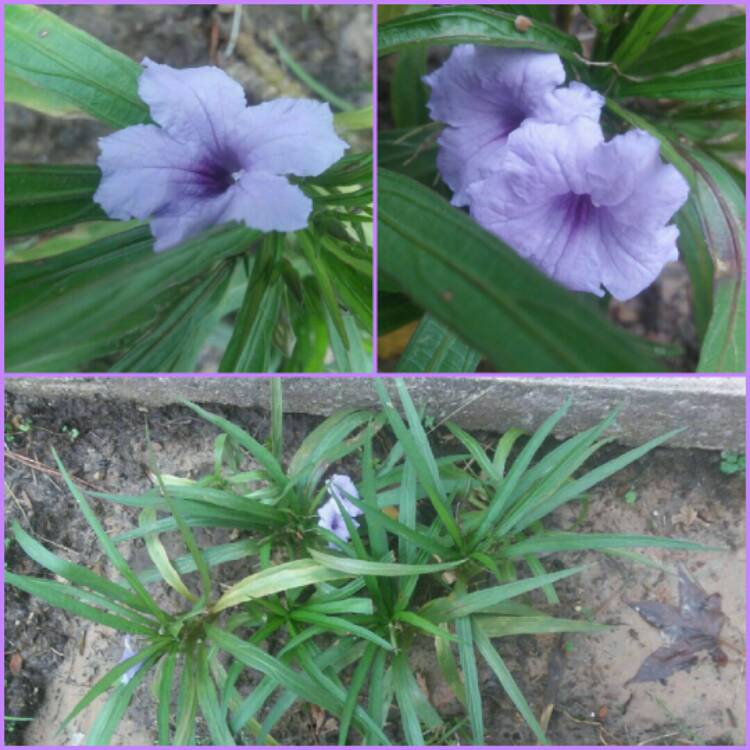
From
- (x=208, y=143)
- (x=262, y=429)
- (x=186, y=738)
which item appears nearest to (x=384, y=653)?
(x=186, y=738)

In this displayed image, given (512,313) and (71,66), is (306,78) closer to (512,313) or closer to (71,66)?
(71,66)

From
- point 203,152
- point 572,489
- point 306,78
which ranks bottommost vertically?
point 572,489

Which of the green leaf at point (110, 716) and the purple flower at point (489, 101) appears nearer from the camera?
the purple flower at point (489, 101)

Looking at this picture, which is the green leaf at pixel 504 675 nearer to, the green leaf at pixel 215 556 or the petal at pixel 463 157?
the green leaf at pixel 215 556

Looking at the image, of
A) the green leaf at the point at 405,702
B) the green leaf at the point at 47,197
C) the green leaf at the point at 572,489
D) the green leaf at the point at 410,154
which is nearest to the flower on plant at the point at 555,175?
the green leaf at the point at 410,154

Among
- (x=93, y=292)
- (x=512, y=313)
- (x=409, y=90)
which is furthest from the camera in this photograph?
(x=409, y=90)

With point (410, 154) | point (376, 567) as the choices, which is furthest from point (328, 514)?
point (410, 154)

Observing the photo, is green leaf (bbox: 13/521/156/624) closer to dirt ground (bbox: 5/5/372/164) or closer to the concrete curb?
the concrete curb

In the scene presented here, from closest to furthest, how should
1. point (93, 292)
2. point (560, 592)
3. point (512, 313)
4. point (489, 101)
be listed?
point (512, 313)
point (93, 292)
point (489, 101)
point (560, 592)
